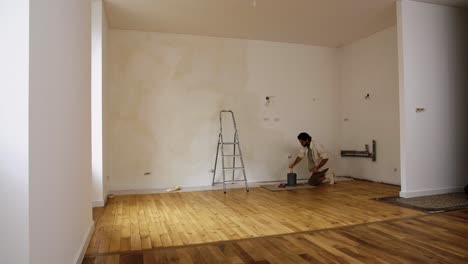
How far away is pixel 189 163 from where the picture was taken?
5695mm

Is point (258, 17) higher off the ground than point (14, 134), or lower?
higher

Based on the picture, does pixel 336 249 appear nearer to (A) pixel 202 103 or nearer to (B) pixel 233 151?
(B) pixel 233 151

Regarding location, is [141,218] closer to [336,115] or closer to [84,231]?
[84,231]

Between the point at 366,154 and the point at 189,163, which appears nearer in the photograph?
the point at 189,163

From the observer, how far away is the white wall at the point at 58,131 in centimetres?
127

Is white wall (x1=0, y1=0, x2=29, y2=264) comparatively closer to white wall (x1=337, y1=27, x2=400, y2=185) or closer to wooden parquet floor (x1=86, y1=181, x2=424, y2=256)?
wooden parquet floor (x1=86, y1=181, x2=424, y2=256)

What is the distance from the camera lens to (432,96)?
4527 millimetres

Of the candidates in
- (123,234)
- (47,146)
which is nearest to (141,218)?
(123,234)

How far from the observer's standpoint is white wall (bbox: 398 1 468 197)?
14.4 feet

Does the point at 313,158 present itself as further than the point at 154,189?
Yes

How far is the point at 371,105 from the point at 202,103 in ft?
10.9

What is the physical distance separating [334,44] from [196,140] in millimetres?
3603

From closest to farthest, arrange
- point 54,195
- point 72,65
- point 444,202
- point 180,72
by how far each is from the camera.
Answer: point 54,195 → point 72,65 → point 444,202 → point 180,72

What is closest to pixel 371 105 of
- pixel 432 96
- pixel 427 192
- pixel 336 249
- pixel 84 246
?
pixel 432 96
